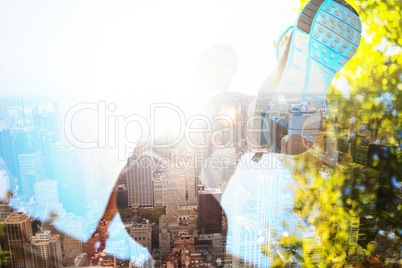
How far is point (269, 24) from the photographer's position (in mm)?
1800

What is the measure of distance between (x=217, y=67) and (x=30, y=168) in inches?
59.1

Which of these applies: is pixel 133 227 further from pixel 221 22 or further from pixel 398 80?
pixel 398 80

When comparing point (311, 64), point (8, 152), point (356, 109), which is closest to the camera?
point (311, 64)

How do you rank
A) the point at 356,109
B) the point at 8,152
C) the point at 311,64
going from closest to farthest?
the point at 311,64
the point at 8,152
the point at 356,109

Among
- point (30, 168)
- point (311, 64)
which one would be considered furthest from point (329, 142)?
point (30, 168)

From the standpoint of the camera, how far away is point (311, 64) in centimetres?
166

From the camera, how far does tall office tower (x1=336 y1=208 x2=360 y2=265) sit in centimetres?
193

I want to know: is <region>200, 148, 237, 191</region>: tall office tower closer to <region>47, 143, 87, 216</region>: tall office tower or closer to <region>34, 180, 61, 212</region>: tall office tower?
<region>47, 143, 87, 216</region>: tall office tower

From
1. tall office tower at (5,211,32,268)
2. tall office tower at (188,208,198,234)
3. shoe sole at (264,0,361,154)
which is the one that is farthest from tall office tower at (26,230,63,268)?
shoe sole at (264,0,361,154)

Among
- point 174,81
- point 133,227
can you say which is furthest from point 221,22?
point 133,227

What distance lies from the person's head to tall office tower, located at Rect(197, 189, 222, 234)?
772 mm

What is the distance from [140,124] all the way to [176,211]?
686 mm
